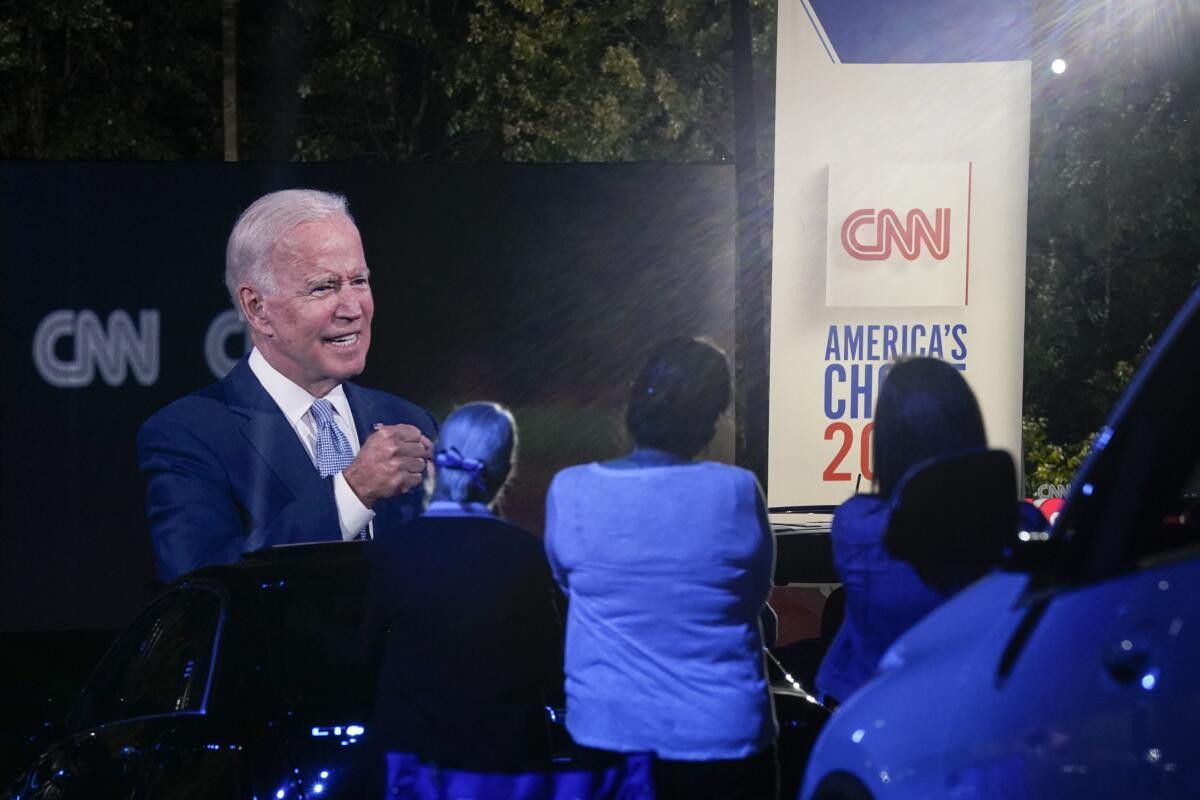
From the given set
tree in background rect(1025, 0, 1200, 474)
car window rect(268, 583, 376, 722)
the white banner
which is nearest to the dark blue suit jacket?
the white banner

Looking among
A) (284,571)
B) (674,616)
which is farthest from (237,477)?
(674,616)

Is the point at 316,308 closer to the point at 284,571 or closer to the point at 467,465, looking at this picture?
the point at 284,571

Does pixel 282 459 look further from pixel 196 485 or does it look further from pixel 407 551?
pixel 407 551

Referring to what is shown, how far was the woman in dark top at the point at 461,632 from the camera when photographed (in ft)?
13.1

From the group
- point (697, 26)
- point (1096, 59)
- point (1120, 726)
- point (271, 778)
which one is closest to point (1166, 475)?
point (1120, 726)

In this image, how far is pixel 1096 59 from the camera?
25703 mm

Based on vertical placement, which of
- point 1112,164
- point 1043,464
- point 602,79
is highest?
point 602,79

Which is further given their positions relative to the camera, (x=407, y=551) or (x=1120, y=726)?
(x=407, y=551)

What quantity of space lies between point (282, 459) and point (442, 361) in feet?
4.00

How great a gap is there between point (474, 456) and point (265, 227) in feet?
20.9

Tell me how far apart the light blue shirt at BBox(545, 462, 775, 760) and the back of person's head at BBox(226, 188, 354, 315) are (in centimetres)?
655

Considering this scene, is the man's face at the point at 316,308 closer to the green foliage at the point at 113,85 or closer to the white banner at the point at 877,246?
the white banner at the point at 877,246

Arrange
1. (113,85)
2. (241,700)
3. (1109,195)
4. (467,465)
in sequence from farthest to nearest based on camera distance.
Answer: (113,85) → (1109,195) → (241,700) → (467,465)

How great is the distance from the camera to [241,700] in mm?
4516
